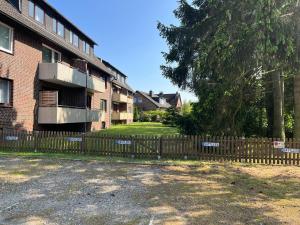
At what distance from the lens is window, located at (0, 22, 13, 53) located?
718 inches

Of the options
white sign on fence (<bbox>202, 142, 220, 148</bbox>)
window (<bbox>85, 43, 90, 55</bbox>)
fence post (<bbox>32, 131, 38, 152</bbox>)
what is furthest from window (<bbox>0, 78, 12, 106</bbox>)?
window (<bbox>85, 43, 90, 55</bbox>)

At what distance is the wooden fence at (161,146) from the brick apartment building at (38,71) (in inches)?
133

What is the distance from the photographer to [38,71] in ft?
72.3

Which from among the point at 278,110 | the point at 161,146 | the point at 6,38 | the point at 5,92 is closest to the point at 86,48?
the point at 6,38

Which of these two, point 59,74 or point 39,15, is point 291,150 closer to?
point 59,74

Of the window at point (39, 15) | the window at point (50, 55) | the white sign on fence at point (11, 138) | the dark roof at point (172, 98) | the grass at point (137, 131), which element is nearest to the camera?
the white sign on fence at point (11, 138)

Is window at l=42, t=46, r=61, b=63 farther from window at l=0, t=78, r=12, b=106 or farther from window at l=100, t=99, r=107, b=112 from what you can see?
window at l=100, t=99, r=107, b=112

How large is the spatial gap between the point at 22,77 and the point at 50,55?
174 inches

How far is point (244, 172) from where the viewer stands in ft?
38.8

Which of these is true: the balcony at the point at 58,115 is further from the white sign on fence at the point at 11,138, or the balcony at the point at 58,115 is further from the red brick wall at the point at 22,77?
the white sign on fence at the point at 11,138

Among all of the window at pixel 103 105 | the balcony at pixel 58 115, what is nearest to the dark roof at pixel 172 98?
the window at pixel 103 105

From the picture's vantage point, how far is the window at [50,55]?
23.3 metres

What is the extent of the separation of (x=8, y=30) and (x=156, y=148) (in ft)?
35.8

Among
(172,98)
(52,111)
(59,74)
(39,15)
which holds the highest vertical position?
(172,98)
